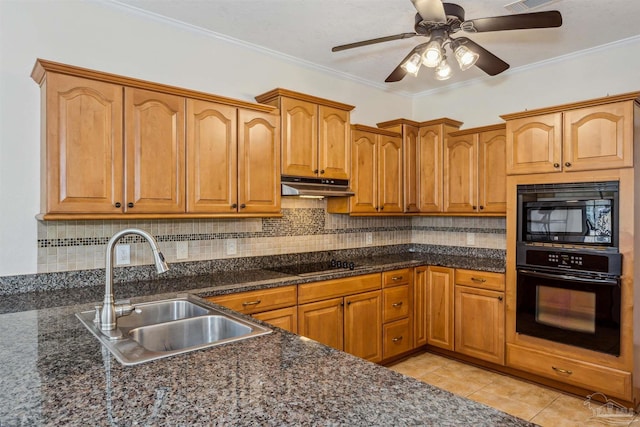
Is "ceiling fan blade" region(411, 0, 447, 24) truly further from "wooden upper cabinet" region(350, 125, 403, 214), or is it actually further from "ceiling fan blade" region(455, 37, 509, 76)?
→ "wooden upper cabinet" region(350, 125, 403, 214)

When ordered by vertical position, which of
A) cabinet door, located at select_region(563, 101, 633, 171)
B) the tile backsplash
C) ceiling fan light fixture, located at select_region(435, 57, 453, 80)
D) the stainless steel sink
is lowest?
the stainless steel sink

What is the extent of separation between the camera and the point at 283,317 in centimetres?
277

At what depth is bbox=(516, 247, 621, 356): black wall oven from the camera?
2.78 metres

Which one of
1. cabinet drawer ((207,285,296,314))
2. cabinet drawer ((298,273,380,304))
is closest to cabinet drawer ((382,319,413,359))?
cabinet drawer ((298,273,380,304))

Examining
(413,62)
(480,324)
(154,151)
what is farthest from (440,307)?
(154,151)

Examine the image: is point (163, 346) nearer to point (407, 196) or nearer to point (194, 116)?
point (194, 116)

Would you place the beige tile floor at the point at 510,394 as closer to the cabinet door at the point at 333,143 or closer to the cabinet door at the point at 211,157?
the cabinet door at the point at 333,143

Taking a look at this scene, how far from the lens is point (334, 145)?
344cm

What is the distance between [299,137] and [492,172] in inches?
71.0

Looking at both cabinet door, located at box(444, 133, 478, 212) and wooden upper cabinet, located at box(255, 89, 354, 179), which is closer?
wooden upper cabinet, located at box(255, 89, 354, 179)

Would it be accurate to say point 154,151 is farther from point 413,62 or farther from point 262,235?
point 413,62

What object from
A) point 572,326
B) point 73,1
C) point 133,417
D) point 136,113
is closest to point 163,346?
point 133,417

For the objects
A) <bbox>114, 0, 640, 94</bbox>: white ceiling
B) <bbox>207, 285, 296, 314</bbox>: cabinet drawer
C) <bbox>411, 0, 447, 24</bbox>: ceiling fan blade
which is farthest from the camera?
<bbox>114, 0, 640, 94</bbox>: white ceiling

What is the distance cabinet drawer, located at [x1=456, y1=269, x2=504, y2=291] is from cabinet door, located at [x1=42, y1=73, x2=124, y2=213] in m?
2.78
